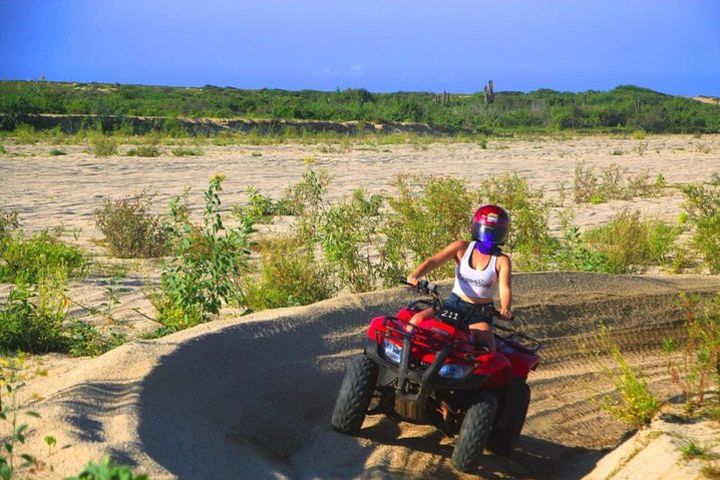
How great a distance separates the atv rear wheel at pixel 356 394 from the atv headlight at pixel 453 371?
→ 0.48 m

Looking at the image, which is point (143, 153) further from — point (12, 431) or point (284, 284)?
point (12, 431)

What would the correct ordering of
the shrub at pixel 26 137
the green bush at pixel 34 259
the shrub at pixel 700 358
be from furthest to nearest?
1. the shrub at pixel 26 137
2. the green bush at pixel 34 259
3. the shrub at pixel 700 358

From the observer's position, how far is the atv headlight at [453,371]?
5.84m

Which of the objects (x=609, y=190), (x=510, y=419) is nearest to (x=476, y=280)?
(x=510, y=419)

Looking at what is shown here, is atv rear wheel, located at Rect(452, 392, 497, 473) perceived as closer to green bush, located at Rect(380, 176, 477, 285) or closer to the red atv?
the red atv

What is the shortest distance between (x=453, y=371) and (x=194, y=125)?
121 ft

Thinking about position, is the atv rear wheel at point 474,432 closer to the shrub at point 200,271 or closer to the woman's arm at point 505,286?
the woman's arm at point 505,286

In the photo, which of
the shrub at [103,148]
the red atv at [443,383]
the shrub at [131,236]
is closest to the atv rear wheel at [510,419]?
the red atv at [443,383]

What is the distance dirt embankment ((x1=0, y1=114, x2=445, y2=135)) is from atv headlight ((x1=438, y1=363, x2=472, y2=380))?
1173 inches

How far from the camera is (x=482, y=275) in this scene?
6242 mm

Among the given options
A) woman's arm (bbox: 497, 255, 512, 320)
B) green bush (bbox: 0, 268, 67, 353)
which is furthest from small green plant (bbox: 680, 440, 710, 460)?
green bush (bbox: 0, 268, 67, 353)

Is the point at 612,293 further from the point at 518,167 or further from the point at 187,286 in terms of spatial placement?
the point at 518,167

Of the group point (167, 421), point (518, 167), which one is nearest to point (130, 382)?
point (167, 421)

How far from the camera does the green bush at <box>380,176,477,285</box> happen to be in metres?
10.6
